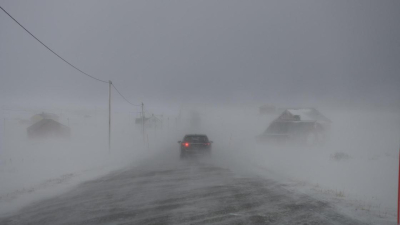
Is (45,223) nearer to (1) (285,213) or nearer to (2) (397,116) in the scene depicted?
(1) (285,213)

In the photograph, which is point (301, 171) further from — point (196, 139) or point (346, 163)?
point (346, 163)

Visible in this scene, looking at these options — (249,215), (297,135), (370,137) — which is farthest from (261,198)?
(370,137)

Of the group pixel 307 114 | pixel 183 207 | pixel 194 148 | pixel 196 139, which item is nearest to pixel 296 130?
pixel 307 114

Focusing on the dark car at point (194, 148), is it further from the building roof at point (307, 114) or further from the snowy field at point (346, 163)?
the building roof at point (307, 114)

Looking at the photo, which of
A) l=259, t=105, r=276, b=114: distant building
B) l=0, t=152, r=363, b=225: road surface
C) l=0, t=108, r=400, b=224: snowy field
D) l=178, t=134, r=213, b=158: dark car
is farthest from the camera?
l=259, t=105, r=276, b=114: distant building

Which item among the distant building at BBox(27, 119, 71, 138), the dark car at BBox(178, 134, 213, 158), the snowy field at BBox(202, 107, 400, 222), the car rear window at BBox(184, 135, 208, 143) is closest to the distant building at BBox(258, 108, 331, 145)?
the snowy field at BBox(202, 107, 400, 222)

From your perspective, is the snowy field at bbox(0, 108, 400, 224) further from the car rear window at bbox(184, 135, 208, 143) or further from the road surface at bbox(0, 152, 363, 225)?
the car rear window at bbox(184, 135, 208, 143)

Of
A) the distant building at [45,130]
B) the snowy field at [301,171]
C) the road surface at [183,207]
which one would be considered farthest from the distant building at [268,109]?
the road surface at [183,207]

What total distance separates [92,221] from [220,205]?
→ 2927 millimetres

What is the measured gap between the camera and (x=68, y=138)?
62.0 meters

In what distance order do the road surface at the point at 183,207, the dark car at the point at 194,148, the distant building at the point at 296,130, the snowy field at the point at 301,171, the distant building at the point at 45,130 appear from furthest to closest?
the distant building at the point at 45,130 → the distant building at the point at 296,130 → the dark car at the point at 194,148 → the snowy field at the point at 301,171 → the road surface at the point at 183,207

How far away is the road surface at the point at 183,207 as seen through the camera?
677 centimetres

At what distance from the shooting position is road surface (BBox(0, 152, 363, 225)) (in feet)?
22.2

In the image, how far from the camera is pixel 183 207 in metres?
7.91
